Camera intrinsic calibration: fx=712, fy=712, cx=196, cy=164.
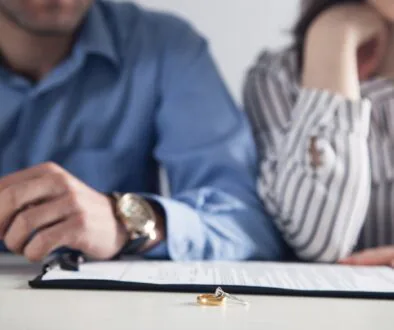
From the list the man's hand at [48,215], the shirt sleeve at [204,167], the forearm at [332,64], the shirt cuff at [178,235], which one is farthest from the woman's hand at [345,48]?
the man's hand at [48,215]

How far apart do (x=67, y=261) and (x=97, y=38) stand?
0.48 metres

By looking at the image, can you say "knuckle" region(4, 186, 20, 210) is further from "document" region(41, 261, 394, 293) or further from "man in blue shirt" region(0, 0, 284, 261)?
"man in blue shirt" region(0, 0, 284, 261)

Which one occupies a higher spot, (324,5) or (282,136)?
(324,5)

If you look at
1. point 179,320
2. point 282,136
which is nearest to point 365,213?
point 282,136

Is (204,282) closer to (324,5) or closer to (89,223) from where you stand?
(89,223)

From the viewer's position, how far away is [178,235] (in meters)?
0.88

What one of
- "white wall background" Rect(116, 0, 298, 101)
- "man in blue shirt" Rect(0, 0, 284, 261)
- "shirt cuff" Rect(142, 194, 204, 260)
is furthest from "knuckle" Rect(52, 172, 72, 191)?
"white wall background" Rect(116, 0, 298, 101)

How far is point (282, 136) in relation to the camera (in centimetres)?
112

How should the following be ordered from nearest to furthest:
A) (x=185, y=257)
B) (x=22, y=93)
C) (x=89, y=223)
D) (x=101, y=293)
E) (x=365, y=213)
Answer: (x=101, y=293)
(x=89, y=223)
(x=185, y=257)
(x=365, y=213)
(x=22, y=93)

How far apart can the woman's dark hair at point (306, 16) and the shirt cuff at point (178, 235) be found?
1.34 ft

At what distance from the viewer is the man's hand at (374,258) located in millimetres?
894

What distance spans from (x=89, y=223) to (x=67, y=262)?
0.19 feet

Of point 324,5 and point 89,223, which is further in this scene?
point 324,5

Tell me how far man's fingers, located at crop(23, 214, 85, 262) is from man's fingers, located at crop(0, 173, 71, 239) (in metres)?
0.03
